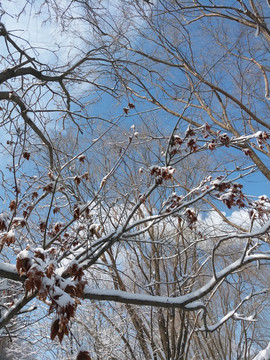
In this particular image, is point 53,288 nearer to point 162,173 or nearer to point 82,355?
point 82,355

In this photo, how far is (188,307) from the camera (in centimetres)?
218

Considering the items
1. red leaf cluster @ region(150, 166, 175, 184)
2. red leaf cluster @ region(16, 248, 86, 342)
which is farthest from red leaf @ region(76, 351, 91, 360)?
red leaf cluster @ region(150, 166, 175, 184)

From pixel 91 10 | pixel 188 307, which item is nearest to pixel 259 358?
pixel 188 307

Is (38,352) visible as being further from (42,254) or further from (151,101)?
(151,101)

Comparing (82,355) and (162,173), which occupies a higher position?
(162,173)

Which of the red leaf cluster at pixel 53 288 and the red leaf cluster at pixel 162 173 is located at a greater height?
the red leaf cluster at pixel 162 173

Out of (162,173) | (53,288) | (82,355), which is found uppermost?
(162,173)

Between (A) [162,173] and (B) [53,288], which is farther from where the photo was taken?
(A) [162,173]

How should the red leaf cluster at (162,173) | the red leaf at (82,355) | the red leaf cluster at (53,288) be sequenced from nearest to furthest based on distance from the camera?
the red leaf cluster at (53,288)
the red leaf at (82,355)
the red leaf cluster at (162,173)

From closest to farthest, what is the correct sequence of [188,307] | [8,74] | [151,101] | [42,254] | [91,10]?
1. [42,254]
2. [188,307]
3. [8,74]
4. [91,10]
5. [151,101]

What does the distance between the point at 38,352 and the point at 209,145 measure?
5701 mm

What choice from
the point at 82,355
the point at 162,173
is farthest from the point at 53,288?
the point at 162,173

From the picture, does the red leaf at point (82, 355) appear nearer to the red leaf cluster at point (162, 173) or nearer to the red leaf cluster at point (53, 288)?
the red leaf cluster at point (53, 288)

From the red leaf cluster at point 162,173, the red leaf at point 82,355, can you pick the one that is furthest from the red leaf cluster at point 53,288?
the red leaf cluster at point 162,173
